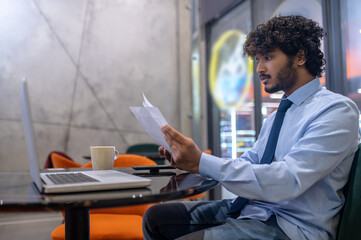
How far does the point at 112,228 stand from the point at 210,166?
794mm

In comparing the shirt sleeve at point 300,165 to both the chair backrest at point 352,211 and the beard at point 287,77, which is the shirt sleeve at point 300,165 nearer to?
the chair backrest at point 352,211

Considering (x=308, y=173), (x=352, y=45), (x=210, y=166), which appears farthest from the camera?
(x=352, y=45)

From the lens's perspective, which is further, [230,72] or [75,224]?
[230,72]

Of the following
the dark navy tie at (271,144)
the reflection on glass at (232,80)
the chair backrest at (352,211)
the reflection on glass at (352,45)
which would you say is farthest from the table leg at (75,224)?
the reflection on glass at (232,80)

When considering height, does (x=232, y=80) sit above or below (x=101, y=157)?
above

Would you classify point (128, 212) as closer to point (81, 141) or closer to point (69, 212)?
point (69, 212)

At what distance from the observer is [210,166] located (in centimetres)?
106

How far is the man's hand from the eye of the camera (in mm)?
1056

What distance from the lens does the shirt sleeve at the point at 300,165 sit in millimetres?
969

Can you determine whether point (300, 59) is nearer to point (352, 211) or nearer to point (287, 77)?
point (287, 77)

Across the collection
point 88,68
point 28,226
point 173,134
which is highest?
point 88,68

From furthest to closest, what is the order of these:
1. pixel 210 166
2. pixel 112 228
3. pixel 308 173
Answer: pixel 112 228, pixel 210 166, pixel 308 173

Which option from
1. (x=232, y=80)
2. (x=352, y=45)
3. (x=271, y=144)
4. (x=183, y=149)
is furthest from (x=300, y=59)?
(x=232, y=80)

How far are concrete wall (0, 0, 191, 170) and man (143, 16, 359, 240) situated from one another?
134 inches
